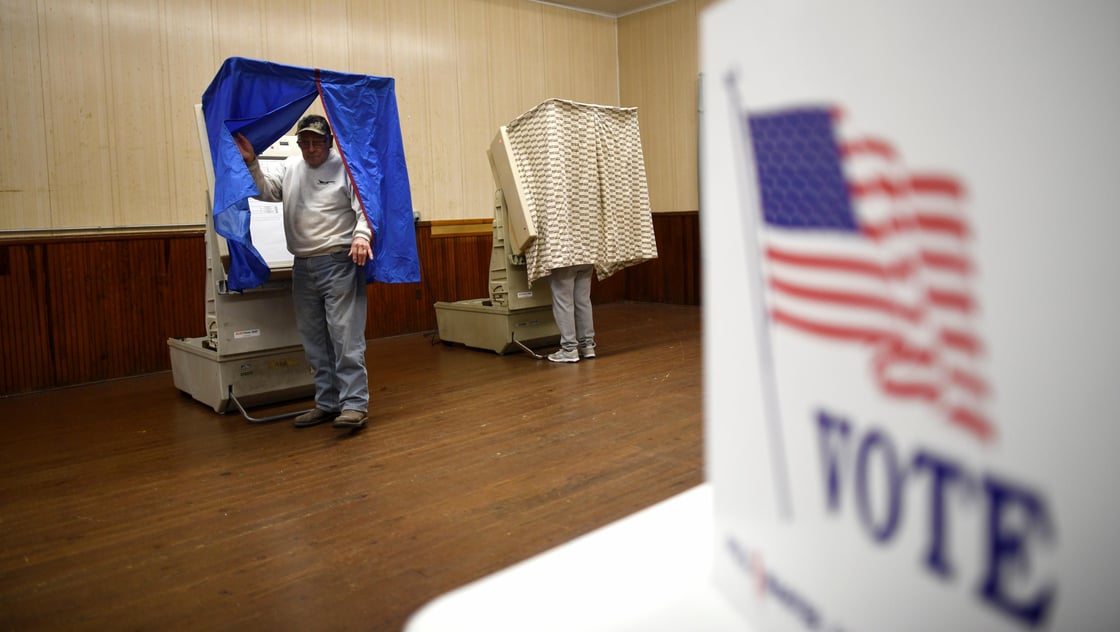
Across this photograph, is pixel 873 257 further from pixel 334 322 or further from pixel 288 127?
pixel 288 127

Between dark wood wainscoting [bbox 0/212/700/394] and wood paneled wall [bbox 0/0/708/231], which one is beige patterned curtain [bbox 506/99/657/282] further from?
dark wood wainscoting [bbox 0/212/700/394]

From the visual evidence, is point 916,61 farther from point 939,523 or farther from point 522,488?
point 522,488

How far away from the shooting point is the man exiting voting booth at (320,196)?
3.18 metres

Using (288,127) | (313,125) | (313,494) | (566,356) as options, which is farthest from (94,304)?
(313,494)

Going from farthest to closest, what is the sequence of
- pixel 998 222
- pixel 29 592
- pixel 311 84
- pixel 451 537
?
1. pixel 311 84
2. pixel 451 537
3. pixel 29 592
4. pixel 998 222

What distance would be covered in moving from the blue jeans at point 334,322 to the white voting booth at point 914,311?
9.80 ft

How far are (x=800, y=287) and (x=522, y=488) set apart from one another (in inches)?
86.2

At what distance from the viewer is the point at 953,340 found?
295 mm

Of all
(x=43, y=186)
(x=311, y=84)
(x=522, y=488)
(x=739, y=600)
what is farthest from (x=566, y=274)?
(x=739, y=600)

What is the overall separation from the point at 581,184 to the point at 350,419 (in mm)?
2141

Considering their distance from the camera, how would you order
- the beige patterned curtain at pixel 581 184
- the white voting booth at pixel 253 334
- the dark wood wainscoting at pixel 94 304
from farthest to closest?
the beige patterned curtain at pixel 581 184 < the dark wood wainscoting at pixel 94 304 < the white voting booth at pixel 253 334

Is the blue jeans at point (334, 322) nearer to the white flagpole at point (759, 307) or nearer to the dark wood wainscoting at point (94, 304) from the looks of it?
the dark wood wainscoting at point (94, 304)

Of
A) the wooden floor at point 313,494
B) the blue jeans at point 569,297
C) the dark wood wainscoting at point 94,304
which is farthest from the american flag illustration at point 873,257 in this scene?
the dark wood wainscoting at point 94,304

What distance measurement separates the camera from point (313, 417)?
3.39 m
